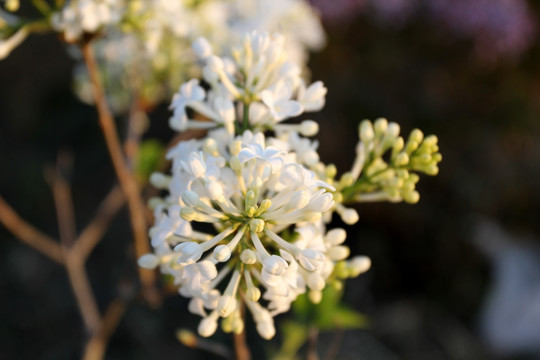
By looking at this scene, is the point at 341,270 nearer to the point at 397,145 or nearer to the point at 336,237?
the point at 336,237

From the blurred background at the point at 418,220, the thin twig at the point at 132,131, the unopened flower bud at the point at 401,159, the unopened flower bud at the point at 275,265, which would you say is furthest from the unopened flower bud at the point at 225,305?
the blurred background at the point at 418,220

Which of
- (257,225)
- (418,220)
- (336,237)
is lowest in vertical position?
(257,225)

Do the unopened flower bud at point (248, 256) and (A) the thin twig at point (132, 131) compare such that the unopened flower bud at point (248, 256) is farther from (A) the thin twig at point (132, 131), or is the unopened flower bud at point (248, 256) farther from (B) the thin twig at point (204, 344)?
(A) the thin twig at point (132, 131)

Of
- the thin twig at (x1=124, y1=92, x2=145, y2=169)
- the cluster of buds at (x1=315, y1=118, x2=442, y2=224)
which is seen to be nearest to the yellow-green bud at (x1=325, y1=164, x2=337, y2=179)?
the cluster of buds at (x1=315, y1=118, x2=442, y2=224)

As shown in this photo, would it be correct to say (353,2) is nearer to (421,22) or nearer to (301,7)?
(421,22)

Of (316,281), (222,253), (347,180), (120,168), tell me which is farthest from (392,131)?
(120,168)

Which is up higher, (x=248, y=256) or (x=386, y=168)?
(x=386, y=168)
